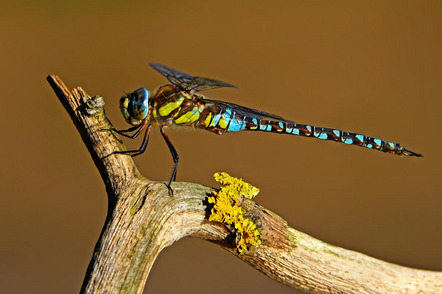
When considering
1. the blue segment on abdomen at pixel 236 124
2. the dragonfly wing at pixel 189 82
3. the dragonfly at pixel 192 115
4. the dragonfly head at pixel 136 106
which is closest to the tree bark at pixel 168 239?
the dragonfly at pixel 192 115

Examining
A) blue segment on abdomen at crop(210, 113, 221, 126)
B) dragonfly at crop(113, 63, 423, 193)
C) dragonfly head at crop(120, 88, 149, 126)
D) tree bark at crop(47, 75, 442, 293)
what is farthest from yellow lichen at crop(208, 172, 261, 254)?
blue segment on abdomen at crop(210, 113, 221, 126)

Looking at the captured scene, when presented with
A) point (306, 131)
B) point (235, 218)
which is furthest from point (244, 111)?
point (235, 218)

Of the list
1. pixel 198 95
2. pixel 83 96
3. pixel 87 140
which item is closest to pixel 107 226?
pixel 87 140

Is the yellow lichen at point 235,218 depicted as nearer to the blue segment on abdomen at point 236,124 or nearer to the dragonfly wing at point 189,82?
the dragonfly wing at point 189,82

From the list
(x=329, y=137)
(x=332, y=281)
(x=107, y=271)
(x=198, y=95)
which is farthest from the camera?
(x=329, y=137)

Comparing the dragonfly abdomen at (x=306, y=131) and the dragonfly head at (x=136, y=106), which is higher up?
the dragonfly abdomen at (x=306, y=131)

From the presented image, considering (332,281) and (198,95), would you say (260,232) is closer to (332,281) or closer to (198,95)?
(332,281)

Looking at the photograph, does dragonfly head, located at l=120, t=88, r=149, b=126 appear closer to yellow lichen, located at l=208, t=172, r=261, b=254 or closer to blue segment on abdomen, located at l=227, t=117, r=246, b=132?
blue segment on abdomen, located at l=227, t=117, r=246, b=132
